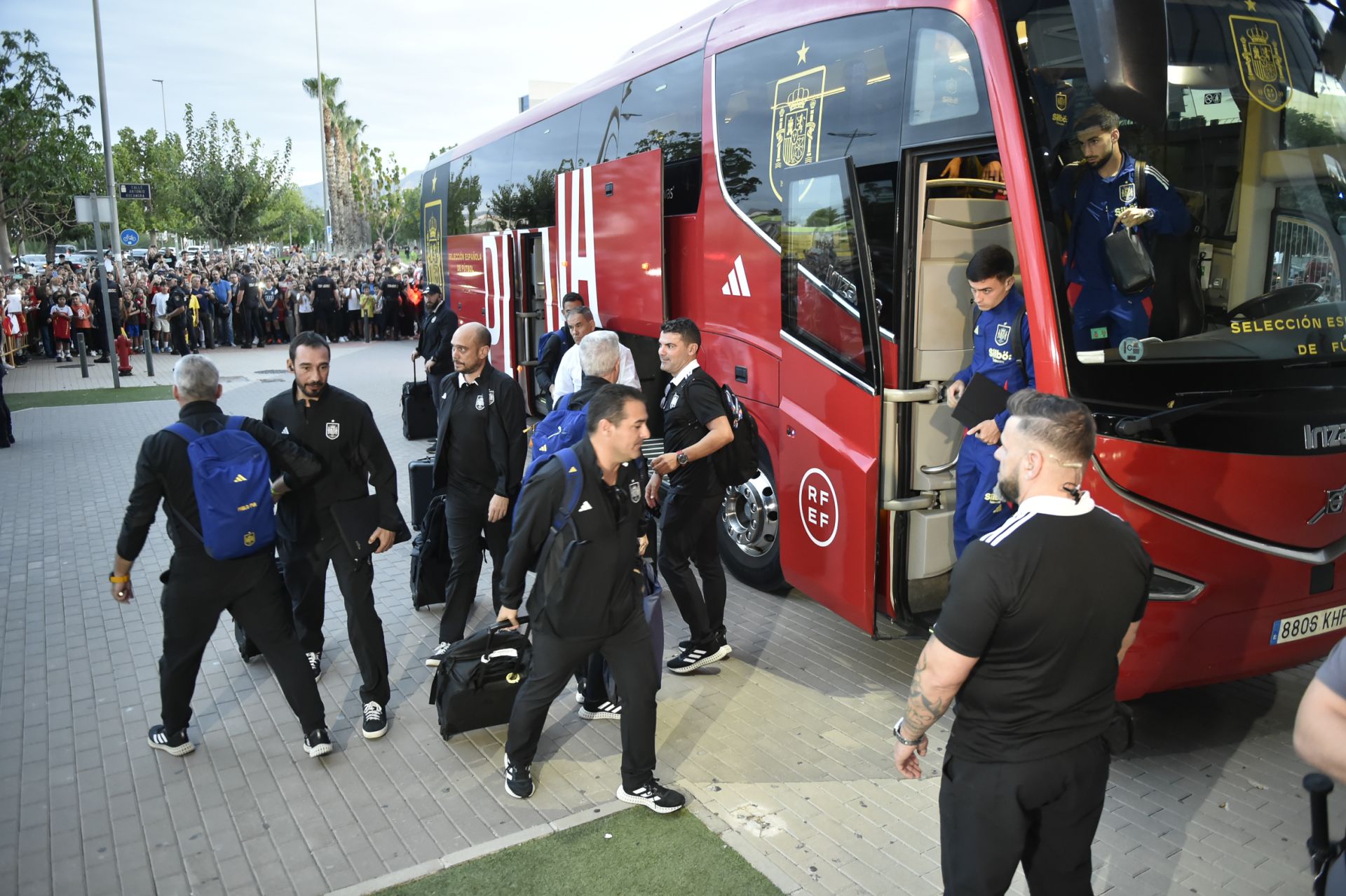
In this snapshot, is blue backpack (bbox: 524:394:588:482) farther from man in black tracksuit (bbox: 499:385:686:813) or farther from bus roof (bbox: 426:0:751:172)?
bus roof (bbox: 426:0:751:172)

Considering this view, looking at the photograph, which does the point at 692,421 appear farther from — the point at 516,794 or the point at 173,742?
the point at 173,742

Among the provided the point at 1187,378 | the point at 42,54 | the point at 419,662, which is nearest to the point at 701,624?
the point at 419,662

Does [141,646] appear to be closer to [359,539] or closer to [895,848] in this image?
[359,539]

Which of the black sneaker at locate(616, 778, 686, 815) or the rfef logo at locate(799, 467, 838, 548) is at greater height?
the rfef logo at locate(799, 467, 838, 548)

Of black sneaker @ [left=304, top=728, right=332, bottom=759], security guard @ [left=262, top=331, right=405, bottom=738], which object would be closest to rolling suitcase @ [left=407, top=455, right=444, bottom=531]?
security guard @ [left=262, top=331, right=405, bottom=738]

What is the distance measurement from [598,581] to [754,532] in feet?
9.70

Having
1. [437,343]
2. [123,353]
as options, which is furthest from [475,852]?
[123,353]

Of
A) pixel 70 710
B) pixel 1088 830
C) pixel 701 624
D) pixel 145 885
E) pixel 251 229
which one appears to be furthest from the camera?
pixel 251 229

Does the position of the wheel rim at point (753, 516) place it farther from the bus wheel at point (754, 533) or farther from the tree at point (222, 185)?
the tree at point (222, 185)

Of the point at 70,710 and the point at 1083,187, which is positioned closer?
the point at 1083,187

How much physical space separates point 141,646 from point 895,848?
191 inches

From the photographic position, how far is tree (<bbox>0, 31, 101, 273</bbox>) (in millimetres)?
22891

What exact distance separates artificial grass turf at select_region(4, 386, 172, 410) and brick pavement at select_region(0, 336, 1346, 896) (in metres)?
10.8

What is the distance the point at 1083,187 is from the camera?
14.0 feet
